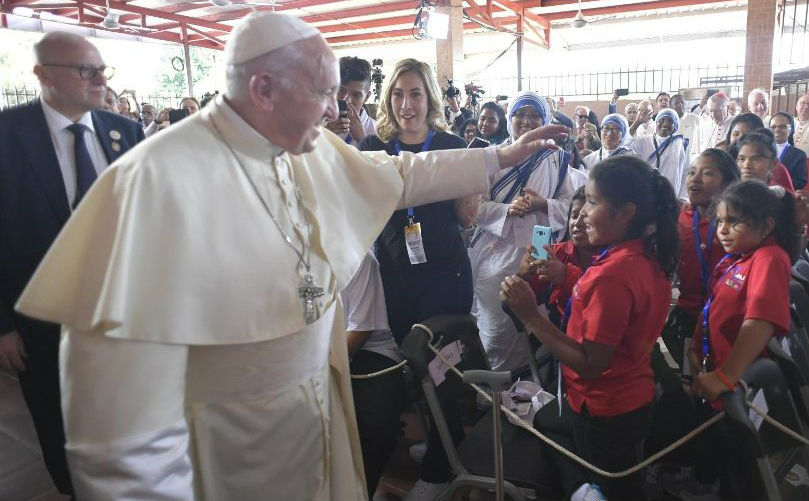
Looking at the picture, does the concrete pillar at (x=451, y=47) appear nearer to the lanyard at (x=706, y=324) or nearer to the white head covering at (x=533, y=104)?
the white head covering at (x=533, y=104)

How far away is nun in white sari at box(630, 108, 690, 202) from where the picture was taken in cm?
584

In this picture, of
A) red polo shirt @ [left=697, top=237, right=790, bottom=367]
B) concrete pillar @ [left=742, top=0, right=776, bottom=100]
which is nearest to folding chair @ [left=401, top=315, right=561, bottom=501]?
red polo shirt @ [left=697, top=237, right=790, bottom=367]

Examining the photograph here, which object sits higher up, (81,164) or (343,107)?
(343,107)

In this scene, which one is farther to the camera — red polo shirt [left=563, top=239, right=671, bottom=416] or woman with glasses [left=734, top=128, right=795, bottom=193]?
woman with glasses [left=734, top=128, right=795, bottom=193]

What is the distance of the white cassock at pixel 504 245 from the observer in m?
3.27

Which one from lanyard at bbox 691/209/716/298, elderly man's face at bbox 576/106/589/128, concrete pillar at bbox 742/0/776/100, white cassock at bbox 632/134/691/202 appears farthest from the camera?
concrete pillar at bbox 742/0/776/100

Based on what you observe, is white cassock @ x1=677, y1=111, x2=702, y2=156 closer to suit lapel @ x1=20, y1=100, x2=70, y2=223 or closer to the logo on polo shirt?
the logo on polo shirt

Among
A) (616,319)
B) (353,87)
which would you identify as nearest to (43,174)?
(353,87)

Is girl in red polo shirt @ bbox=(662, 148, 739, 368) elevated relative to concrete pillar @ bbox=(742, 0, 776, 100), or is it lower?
lower

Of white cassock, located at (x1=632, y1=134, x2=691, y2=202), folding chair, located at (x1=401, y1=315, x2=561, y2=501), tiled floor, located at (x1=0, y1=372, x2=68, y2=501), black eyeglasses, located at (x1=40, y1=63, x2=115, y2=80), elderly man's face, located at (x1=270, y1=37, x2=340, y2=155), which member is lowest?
tiled floor, located at (x1=0, y1=372, x2=68, y2=501)

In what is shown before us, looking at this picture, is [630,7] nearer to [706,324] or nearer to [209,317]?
[706,324]

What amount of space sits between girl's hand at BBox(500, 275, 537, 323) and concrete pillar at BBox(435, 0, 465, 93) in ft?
33.6

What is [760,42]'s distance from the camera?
35.4 feet

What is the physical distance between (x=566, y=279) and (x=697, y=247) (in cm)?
92
